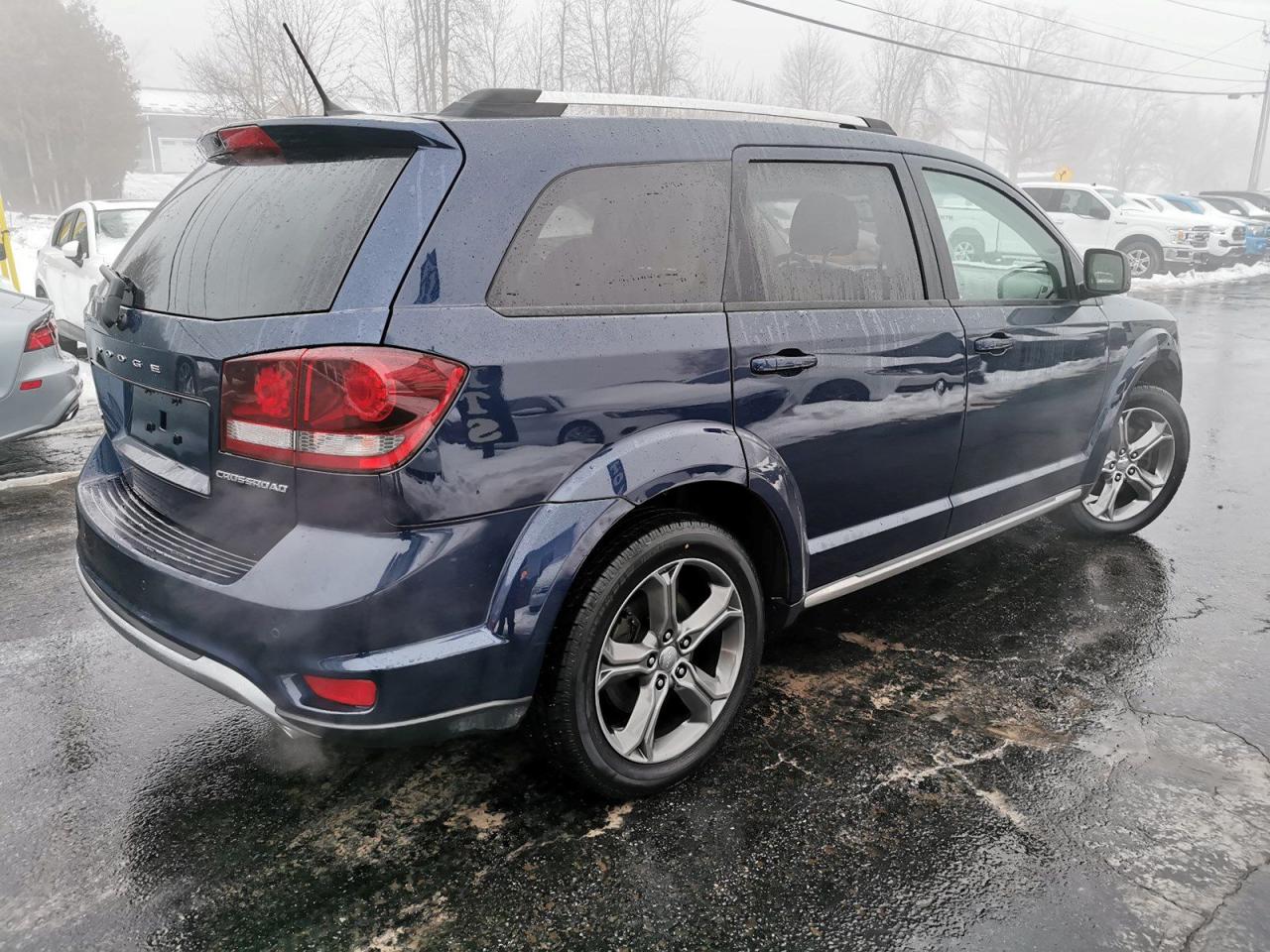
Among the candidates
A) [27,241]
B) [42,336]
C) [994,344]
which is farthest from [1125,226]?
[27,241]

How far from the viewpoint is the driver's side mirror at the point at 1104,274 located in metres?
3.91

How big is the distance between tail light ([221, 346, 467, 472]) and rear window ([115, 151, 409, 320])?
169mm

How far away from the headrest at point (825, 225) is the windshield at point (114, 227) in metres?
8.30

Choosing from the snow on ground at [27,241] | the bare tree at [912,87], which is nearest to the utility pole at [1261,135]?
the bare tree at [912,87]

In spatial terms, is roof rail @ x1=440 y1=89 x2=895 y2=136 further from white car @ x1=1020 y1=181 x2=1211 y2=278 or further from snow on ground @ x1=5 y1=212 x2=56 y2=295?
white car @ x1=1020 y1=181 x2=1211 y2=278

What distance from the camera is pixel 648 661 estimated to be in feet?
8.30

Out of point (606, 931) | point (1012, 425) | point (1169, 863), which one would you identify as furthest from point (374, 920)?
point (1012, 425)

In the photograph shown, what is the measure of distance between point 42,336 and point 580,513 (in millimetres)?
4841

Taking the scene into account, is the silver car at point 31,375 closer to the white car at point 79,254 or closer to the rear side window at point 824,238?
the white car at point 79,254

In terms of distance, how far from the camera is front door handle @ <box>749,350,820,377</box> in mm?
2611

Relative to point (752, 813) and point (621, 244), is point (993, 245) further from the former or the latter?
point (752, 813)

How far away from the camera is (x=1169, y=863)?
2336 mm

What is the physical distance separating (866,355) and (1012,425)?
3.31ft

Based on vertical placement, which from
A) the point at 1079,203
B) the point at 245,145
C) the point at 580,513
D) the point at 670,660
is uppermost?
the point at 245,145
